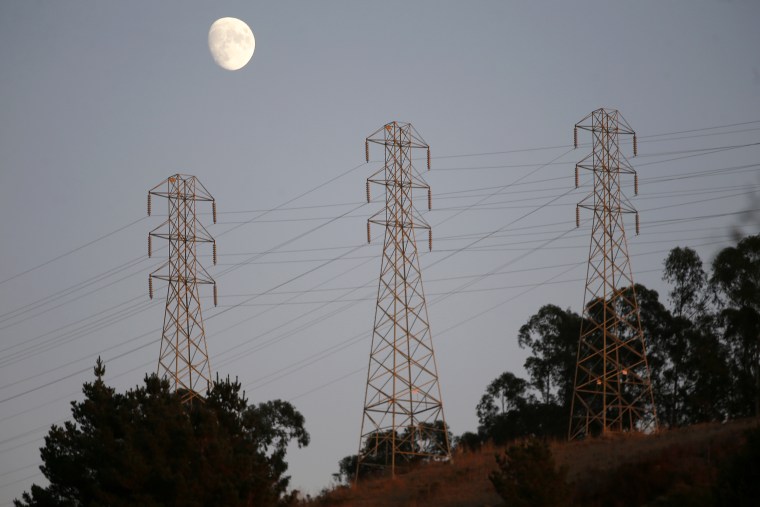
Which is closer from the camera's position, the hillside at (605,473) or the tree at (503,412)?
the hillside at (605,473)

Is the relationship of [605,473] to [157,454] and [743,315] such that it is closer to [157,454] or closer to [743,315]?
[157,454]

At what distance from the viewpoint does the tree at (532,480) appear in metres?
41.0


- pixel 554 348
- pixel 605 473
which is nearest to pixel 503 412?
pixel 554 348

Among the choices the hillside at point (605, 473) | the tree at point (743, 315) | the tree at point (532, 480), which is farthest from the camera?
the tree at point (743, 315)

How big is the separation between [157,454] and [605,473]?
1780 centimetres

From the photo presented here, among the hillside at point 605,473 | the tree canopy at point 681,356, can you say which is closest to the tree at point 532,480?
the hillside at point 605,473

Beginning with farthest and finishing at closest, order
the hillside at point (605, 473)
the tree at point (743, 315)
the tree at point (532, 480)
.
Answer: the tree at point (743, 315), the hillside at point (605, 473), the tree at point (532, 480)

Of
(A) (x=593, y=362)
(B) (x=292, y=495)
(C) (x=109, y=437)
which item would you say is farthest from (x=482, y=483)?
(A) (x=593, y=362)

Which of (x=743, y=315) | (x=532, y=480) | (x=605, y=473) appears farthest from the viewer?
(x=743, y=315)

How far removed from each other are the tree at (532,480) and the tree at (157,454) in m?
8.88

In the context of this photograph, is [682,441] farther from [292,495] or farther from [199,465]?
[199,465]

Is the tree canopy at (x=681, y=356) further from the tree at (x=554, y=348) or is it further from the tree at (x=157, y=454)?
the tree at (x=157, y=454)

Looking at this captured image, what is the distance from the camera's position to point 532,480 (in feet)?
136

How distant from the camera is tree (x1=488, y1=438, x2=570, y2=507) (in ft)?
135
